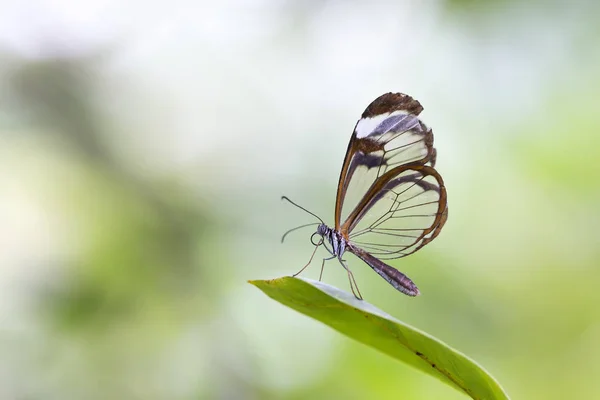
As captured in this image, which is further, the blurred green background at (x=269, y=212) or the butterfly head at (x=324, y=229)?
the blurred green background at (x=269, y=212)

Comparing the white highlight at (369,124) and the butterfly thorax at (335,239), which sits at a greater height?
the white highlight at (369,124)

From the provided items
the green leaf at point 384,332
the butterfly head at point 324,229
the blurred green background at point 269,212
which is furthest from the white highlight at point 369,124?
the blurred green background at point 269,212

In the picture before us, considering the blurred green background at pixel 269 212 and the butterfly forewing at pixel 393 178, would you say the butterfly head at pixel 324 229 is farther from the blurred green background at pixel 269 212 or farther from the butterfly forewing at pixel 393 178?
the blurred green background at pixel 269 212

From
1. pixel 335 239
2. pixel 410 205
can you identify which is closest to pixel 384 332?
pixel 335 239

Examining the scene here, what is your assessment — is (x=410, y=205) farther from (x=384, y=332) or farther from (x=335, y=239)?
(x=384, y=332)

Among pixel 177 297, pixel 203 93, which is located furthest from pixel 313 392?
pixel 203 93

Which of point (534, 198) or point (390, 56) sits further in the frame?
point (390, 56)

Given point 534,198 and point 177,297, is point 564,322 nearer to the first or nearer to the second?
point 534,198
